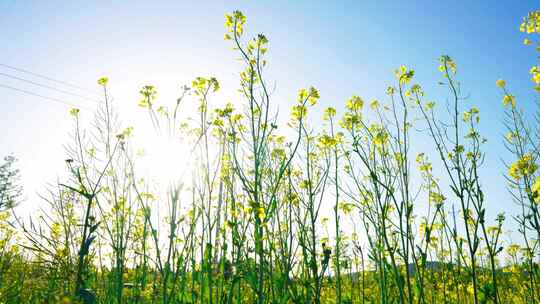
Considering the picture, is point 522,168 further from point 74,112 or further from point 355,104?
point 74,112

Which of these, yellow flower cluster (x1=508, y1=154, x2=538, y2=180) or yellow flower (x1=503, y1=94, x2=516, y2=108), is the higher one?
yellow flower (x1=503, y1=94, x2=516, y2=108)

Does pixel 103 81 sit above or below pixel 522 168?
above

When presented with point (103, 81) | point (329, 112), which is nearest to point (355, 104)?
point (329, 112)

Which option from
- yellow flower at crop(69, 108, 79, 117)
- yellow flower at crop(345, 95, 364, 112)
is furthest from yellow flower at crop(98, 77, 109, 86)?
A: yellow flower at crop(345, 95, 364, 112)

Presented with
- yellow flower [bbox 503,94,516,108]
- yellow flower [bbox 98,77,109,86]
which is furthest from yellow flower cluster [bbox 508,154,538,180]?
yellow flower [bbox 98,77,109,86]

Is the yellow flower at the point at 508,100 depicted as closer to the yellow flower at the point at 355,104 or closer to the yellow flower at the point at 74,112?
the yellow flower at the point at 355,104

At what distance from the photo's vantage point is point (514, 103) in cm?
386

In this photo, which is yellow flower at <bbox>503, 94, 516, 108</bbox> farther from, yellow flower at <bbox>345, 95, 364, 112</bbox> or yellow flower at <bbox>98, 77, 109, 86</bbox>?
yellow flower at <bbox>98, 77, 109, 86</bbox>

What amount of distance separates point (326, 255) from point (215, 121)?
1679 millimetres

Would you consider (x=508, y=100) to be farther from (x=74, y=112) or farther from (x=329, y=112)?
(x=74, y=112)

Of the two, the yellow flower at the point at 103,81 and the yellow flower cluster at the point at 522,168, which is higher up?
the yellow flower at the point at 103,81

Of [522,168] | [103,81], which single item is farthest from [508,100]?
[103,81]

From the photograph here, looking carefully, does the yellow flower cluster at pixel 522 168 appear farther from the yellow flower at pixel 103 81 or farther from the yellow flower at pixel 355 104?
the yellow flower at pixel 103 81

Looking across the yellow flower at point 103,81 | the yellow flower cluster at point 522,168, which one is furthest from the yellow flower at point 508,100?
the yellow flower at point 103,81
